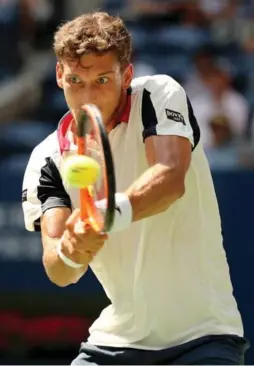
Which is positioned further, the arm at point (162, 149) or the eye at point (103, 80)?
the eye at point (103, 80)

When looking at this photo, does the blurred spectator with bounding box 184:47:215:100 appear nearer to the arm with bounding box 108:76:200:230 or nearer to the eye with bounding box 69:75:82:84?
the arm with bounding box 108:76:200:230

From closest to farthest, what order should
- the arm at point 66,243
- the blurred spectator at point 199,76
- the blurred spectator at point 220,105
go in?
the arm at point 66,243
the blurred spectator at point 220,105
the blurred spectator at point 199,76

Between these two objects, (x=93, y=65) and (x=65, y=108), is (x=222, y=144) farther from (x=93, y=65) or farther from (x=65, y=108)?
(x=93, y=65)

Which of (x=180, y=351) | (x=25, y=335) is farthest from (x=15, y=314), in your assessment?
(x=180, y=351)

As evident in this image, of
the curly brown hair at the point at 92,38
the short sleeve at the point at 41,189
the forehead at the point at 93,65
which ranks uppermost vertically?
the curly brown hair at the point at 92,38

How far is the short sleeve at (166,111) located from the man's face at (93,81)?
15cm

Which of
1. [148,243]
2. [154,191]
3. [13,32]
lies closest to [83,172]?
[154,191]

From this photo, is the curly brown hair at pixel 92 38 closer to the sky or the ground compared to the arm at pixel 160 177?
closer to the sky

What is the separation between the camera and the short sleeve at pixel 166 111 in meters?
3.37

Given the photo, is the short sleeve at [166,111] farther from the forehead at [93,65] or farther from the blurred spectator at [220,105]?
the blurred spectator at [220,105]

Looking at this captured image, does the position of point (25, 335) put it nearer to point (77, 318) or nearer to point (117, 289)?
point (77, 318)

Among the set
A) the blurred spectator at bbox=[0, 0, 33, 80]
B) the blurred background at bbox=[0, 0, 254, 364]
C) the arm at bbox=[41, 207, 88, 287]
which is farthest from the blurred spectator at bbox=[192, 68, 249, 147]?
the arm at bbox=[41, 207, 88, 287]

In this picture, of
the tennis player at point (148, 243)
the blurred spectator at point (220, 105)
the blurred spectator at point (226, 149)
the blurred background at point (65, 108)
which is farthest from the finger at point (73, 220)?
the blurred spectator at point (220, 105)

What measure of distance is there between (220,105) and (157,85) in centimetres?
472
